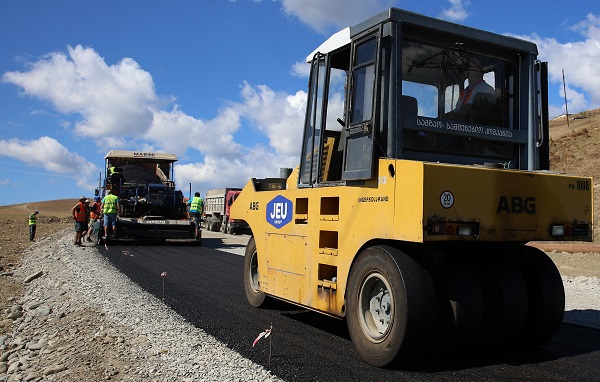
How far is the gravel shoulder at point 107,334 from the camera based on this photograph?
4680 millimetres

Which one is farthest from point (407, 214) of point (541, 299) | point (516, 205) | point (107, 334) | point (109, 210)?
point (109, 210)

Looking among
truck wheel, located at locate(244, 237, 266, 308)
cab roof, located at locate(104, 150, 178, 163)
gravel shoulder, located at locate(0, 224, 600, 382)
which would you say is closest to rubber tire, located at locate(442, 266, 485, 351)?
gravel shoulder, located at locate(0, 224, 600, 382)

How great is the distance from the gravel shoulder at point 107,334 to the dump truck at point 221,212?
17504mm

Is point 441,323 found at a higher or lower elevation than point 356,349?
higher

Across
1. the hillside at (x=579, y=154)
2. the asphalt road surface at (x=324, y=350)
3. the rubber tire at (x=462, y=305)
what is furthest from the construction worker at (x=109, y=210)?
the hillside at (x=579, y=154)

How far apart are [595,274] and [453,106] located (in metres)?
9.04

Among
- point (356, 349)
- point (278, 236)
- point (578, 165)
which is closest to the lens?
point (356, 349)

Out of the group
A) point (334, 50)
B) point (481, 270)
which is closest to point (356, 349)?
point (481, 270)

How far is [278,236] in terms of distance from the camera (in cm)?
664

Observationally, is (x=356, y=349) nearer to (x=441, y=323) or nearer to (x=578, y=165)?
(x=441, y=323)

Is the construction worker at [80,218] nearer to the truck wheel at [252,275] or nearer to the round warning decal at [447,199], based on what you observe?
the truck wheel at [252,275]

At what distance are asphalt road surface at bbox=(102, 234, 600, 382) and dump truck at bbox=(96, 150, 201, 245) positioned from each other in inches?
356

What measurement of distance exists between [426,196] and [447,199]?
23cm

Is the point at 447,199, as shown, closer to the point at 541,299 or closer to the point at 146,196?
the point at 541,299
